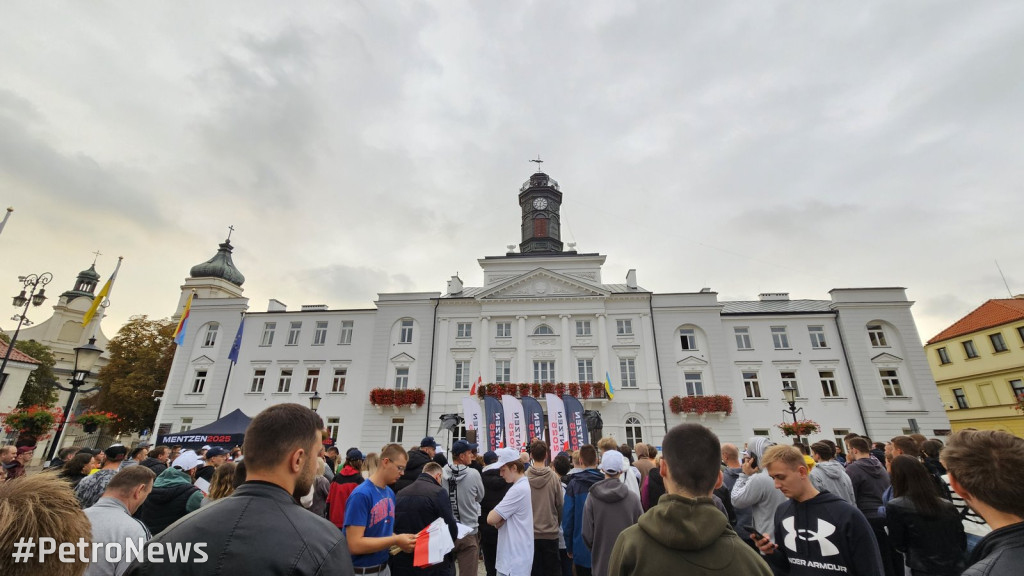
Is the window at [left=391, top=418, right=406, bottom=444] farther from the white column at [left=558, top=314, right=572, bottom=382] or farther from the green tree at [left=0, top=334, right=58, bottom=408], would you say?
the green tree at [left=0, top=334, right=58, bottom=408]

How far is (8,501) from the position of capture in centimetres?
147

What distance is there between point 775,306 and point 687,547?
35544 millimetres

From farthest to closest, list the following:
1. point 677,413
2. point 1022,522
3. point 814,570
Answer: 1. point 677,413
2. point 814,570
3. point 1022,522

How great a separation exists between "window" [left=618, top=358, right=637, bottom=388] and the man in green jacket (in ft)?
Result: 90.1

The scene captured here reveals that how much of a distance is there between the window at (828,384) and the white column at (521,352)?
63.0 ft

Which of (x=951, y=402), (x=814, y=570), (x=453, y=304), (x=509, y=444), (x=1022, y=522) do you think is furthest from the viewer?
(x=951, y=402)

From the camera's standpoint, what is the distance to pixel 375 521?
4.25 m

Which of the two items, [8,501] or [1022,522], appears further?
[1022,522]

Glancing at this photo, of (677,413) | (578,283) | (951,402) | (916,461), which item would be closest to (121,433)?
(578,283)

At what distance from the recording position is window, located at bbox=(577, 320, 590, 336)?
30562 mm

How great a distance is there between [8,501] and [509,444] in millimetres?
20889

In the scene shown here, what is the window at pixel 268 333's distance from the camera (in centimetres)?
3250

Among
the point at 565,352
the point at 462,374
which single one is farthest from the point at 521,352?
the point at 462,374

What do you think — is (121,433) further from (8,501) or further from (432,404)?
(8,501)
